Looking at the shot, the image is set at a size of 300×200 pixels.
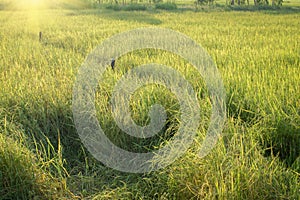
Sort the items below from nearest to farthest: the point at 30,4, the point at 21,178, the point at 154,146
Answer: the point at 21,178
the point at 154,146
the point at 30,4

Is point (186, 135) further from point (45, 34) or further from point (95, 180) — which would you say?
point (45, 34)

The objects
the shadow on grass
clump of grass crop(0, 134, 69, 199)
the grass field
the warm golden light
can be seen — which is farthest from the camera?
the warm golden light

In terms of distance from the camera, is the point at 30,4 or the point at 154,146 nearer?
the point at 154,146

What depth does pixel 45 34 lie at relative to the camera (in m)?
7.95

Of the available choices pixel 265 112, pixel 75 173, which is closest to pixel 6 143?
pixel 75 173

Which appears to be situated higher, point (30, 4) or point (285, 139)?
point (30, 4)

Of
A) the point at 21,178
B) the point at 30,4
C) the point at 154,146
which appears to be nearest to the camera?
the point at 21,178

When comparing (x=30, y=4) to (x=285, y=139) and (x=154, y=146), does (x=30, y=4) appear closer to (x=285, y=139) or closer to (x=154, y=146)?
(x=154, y=146)

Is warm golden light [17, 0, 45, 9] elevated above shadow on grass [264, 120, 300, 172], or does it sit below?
above

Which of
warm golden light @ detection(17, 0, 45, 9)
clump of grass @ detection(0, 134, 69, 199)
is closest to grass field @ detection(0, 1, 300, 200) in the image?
clump of grass @ detection(0, 134, 69, 199)

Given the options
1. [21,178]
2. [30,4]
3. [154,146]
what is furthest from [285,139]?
[30,4]

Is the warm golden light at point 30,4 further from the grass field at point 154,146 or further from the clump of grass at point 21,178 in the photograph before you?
the clump of grass at point 21,178

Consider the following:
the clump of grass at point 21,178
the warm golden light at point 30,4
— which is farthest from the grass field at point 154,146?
the warm golden light at point 30,4

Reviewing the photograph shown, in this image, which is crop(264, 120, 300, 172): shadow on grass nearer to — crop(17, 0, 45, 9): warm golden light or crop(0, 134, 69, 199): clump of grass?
crop(0, 134, 69, 199): clump of grass
